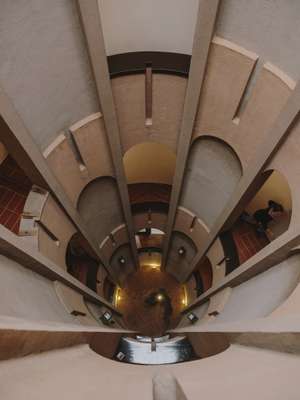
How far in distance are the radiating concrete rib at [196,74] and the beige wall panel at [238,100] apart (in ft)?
0.62

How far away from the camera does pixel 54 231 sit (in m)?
5.05

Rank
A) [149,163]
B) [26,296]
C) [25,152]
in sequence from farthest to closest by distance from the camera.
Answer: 1. [149,163]
2. [25,152]
3. [26,296]

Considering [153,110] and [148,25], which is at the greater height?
[148,25]

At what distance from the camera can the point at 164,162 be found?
7.52 metres

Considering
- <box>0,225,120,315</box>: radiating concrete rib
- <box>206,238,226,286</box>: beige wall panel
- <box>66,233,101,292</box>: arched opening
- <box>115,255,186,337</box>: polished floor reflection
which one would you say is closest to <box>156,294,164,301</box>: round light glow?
<box>115,255,186,337</box>: polished floor reflection

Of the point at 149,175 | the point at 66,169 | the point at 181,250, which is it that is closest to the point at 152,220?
the point at 181,250

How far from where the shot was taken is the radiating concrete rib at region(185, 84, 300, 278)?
10.9 feet

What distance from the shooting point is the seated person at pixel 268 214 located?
6562mm

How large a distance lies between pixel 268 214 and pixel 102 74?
16.9ft

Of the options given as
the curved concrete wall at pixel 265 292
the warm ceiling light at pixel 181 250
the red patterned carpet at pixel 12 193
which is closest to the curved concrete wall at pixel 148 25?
the red patterned carpet at pixel 12 193

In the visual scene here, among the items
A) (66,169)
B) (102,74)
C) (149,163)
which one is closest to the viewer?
(102,74)

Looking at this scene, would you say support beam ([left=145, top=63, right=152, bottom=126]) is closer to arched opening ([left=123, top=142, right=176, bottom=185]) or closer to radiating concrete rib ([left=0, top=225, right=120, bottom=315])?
arched opening ([left=123, top=142, right=176, bottom=185])

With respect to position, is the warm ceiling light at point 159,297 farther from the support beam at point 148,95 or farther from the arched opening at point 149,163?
the support beam at point 148,95

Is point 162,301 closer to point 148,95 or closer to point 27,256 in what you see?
point 27,256
